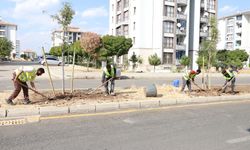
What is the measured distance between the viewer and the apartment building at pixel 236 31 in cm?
8519

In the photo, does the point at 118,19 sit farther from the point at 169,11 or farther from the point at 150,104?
the point at 150,104

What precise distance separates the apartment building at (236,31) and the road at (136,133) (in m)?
78.7

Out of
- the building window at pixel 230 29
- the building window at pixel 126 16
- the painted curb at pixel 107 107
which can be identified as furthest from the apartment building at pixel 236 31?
the painted curb at pixel 107 107

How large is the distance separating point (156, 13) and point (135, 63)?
31.3ft

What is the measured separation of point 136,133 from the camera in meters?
6.23

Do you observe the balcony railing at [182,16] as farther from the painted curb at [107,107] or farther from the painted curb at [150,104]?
the painted curb at [107,107]

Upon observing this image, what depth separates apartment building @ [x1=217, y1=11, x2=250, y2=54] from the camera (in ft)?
279

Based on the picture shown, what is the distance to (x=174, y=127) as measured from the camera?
6.89m

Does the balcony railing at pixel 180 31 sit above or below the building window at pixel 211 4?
below

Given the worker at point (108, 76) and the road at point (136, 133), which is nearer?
the road at point (136, 133)

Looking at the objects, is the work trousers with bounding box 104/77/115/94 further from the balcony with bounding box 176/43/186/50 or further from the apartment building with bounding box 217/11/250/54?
the apartment building with bounding box 217/11/250/54

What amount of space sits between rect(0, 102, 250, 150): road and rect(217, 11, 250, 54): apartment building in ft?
258

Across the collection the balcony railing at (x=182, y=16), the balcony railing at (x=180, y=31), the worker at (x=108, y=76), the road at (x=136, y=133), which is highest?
the balcony railing at (x=182, y=16)

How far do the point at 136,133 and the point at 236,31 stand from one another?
89404 mm
